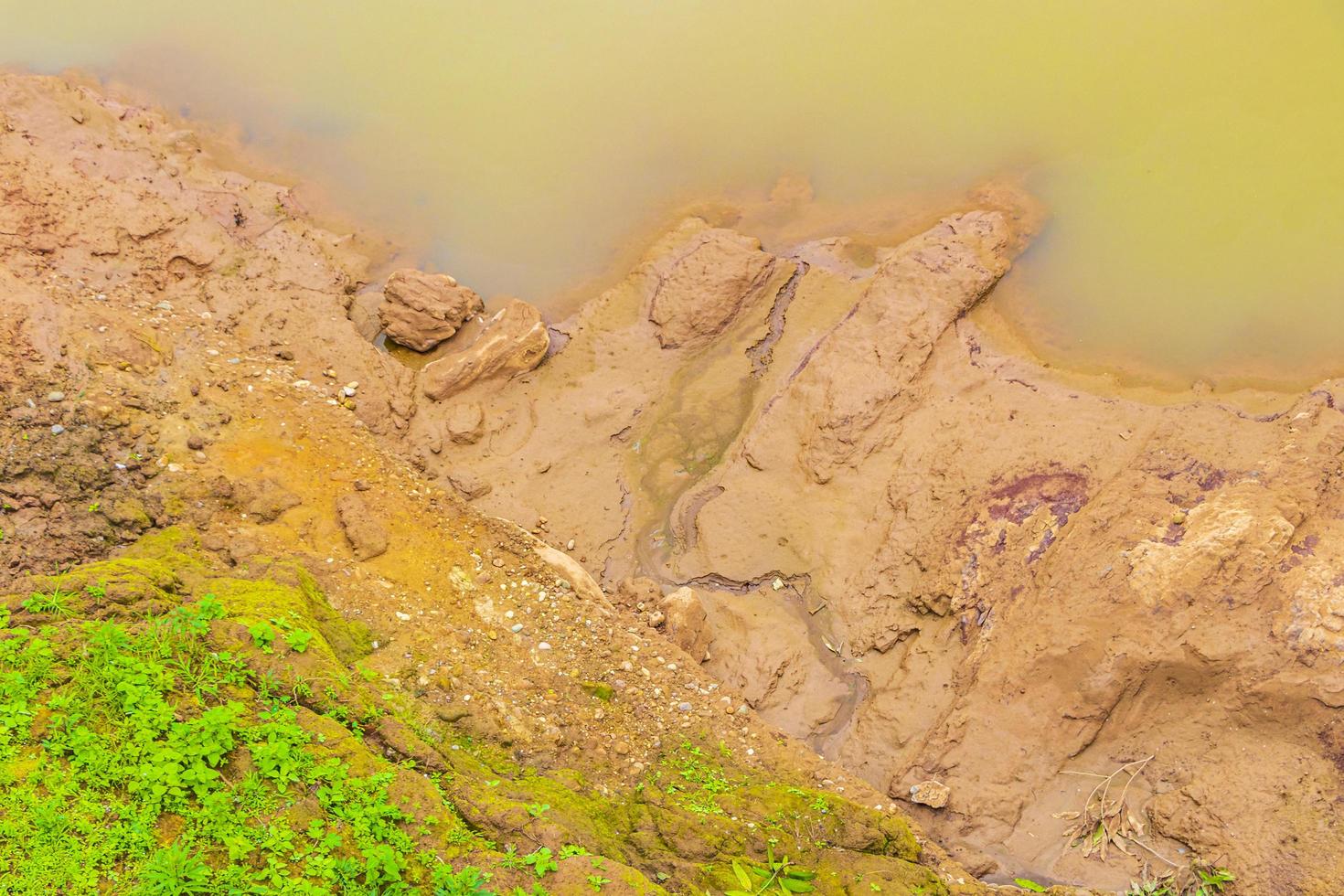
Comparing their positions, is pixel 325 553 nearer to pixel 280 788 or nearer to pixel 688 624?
pixel 280 788

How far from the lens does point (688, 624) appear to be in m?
5.83

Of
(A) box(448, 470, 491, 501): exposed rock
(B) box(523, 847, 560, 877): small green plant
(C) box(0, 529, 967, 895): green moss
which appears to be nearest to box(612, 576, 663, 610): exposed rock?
(A) box(448, 470, 491, 501): exposed rock

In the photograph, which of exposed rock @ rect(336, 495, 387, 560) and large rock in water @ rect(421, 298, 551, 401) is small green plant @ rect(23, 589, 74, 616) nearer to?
exposed rock @ rect(336, 495, 387, 560)

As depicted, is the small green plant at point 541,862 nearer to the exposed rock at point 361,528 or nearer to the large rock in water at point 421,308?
the exposed rock at point 361,528

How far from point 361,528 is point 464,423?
1520 millimetres

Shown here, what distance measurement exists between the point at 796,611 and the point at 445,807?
10.9 feet

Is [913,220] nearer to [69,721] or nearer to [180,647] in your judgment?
[180,647]

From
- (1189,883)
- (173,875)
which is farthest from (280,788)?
(1189,883)

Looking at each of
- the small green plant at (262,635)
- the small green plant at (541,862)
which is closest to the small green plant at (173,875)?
the small green plant at (262,635)

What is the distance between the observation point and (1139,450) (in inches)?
229

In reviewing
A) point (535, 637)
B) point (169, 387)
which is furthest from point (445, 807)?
point (169, 387)

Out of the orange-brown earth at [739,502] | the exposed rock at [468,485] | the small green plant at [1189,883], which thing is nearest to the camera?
the small green plant at [1189,883]

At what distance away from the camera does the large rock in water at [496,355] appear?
6.80m

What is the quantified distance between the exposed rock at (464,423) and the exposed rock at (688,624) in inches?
86.7
